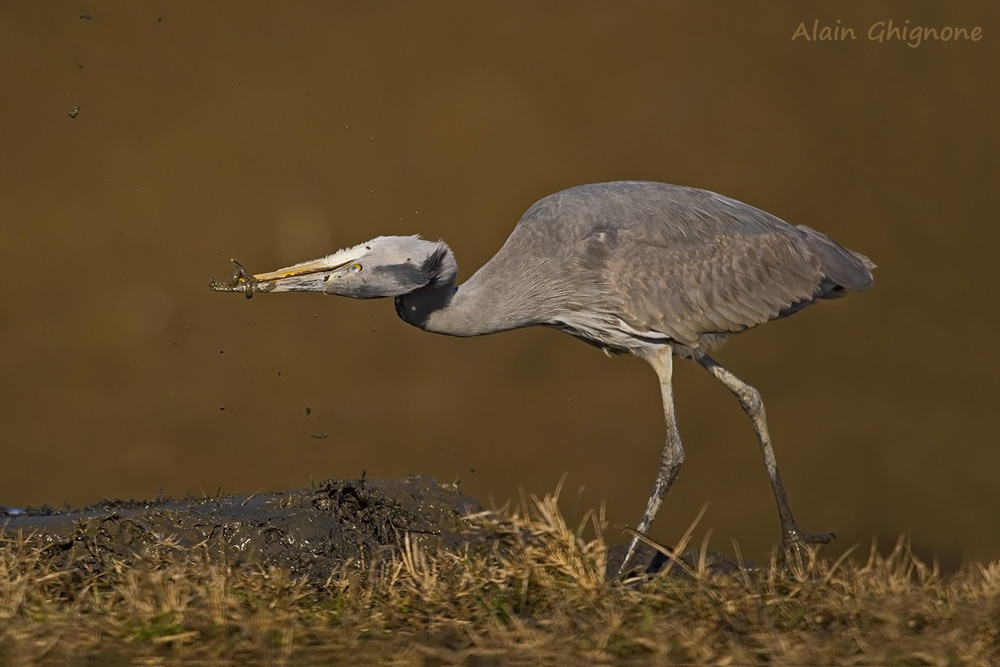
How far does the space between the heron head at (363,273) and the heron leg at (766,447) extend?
158cm

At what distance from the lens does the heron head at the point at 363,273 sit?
5.16 meters

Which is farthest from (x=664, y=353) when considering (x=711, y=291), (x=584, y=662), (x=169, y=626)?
(x=169, y=626)

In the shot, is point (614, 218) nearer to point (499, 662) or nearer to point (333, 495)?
point (333, 495)

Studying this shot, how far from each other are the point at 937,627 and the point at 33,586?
3138mm

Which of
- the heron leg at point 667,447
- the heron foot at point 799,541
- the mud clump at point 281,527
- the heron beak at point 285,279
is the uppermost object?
the heron beak at point 285,279

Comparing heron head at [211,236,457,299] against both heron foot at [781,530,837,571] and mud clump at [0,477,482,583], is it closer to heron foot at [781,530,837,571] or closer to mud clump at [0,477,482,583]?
mud clump at [0,477,482,583]

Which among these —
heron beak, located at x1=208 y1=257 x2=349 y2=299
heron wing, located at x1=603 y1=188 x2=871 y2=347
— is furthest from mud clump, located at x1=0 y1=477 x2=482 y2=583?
heron wing, located at x1=603 y1=188 x2=871 y2=347

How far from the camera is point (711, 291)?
19.2 feet

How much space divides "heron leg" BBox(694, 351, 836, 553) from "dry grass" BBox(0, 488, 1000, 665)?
43.3 inches

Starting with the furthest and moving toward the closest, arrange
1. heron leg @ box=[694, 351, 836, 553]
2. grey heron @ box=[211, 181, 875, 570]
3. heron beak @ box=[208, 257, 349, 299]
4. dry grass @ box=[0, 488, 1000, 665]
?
1. heron leg @ box=[694, 351, 836, 553]
2. grey heron @ box=[211, 181, 875, 570]
3. heron beak @ box=[208, 257, 349, 299]
4. dry grass @ box=[0, 488, 1000, 665]

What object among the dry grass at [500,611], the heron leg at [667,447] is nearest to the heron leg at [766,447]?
the heron leg at [667,447]

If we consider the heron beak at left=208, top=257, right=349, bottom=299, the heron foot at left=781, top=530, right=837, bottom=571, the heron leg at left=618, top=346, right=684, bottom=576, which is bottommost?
the heron foot at left=781, top=530, right=837, bottom=571

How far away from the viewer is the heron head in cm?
516

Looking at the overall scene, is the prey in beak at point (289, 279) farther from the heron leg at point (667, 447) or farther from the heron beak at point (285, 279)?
the heron leg at point (667, 447)
